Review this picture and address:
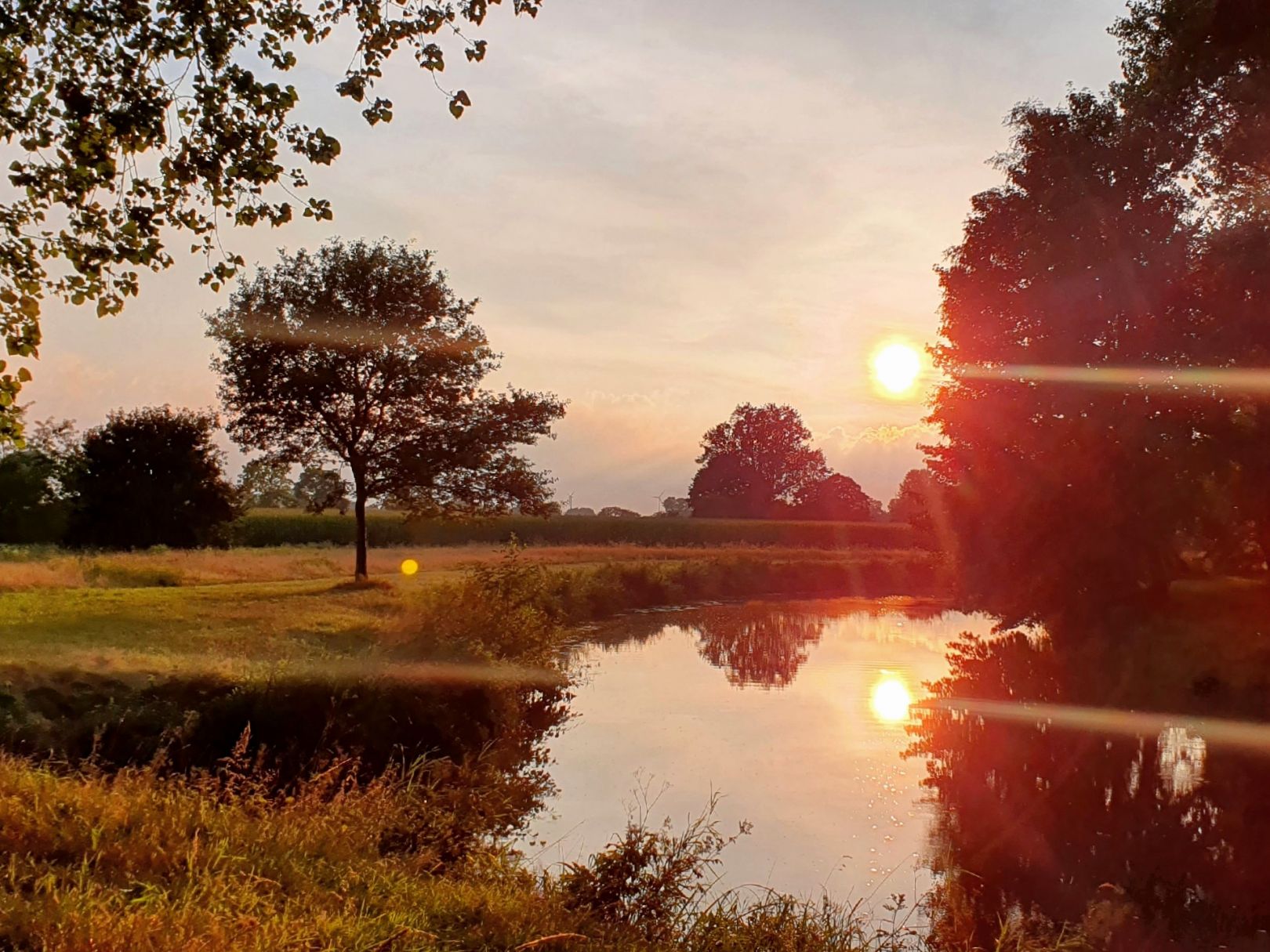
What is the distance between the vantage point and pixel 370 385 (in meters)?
24.4

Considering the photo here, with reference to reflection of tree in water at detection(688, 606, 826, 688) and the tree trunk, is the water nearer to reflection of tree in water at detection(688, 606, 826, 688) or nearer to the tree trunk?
reflection of tree in water at detection(688, 606, 826, 688)

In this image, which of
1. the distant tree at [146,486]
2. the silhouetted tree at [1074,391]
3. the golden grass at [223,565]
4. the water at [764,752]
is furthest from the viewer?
the distant tree at [146,486]

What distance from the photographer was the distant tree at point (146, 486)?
135ft

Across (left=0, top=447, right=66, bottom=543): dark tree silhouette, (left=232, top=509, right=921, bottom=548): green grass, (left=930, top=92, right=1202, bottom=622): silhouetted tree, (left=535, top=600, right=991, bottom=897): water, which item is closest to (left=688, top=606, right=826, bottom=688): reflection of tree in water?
(left=535, top=600, right=991, bottom=897): water

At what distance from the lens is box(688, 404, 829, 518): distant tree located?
9688cm

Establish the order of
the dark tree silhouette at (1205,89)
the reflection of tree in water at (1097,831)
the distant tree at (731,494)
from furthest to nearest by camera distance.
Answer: the distant tree at (731,494)
the dark tree silhouette at (1205,89)
the reflection of tree in water at (1097,831)

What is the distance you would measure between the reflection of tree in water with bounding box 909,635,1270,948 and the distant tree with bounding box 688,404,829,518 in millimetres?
78778

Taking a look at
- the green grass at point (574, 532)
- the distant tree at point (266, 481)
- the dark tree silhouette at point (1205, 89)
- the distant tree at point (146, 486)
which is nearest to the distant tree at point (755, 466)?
the green grass at point (574, 532)

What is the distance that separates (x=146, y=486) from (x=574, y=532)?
104ft

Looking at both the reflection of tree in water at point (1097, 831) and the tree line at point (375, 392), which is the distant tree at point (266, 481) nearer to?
the tree line at point (375, 392)

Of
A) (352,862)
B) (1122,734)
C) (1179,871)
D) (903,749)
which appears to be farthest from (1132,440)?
(352,862)

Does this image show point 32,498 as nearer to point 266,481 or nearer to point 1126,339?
point 266,481

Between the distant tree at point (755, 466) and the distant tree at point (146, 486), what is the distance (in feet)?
198

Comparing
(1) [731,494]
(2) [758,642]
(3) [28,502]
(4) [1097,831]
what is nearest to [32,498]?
(3) [28,502]
